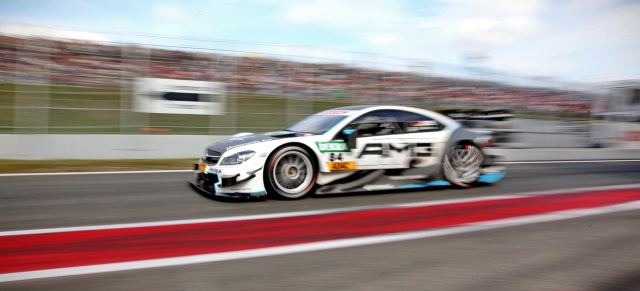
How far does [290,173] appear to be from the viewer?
568 cm

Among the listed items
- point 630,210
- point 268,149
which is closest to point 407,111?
point 268,149

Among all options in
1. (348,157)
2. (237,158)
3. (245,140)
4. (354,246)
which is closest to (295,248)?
(354,246)

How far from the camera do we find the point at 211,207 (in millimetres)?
5094

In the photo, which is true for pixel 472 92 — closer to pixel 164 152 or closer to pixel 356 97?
pixel 356 97

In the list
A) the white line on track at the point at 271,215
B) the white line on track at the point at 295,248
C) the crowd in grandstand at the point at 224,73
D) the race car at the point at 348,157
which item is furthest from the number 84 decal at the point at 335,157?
the crowd in grandstand at the point at 224,73

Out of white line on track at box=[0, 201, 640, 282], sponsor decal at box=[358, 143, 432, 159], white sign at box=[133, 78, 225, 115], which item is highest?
white sign at box=[133, 78, 225, 115]

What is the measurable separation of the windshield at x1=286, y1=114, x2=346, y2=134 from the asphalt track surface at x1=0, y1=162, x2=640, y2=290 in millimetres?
891

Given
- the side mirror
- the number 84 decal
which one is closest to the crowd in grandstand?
the side mirror

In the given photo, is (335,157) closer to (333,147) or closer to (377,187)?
(333,147)

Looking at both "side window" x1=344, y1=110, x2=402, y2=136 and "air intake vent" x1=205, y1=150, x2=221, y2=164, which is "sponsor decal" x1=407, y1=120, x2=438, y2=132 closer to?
"side window" x1=344, y1=110, x2=402, y2=136

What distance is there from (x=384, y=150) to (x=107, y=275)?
3940 mm

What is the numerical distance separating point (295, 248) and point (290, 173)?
6.87 feet

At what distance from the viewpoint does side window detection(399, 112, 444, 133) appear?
253 inches

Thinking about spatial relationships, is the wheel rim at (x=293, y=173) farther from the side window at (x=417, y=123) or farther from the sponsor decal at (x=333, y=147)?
the side window at (x=417, y=123)
